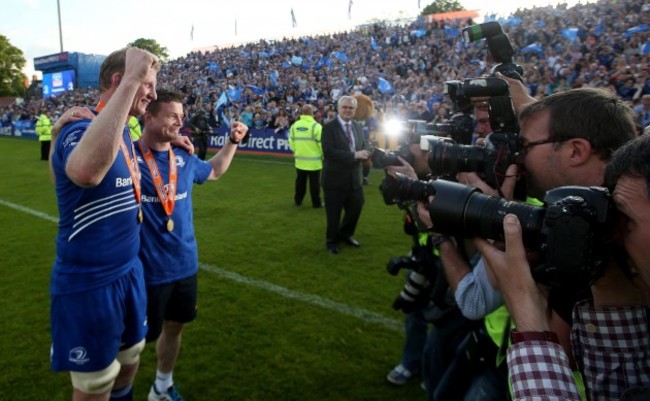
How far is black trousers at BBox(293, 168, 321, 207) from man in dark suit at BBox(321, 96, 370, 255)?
227 cm

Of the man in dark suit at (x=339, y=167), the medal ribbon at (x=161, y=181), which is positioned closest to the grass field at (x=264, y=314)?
the man in dark suit at (x=339, y=167)

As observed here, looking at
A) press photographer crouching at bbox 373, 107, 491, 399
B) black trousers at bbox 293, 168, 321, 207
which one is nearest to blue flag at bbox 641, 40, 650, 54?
black trousers at bbox 293, 168, 321, 207

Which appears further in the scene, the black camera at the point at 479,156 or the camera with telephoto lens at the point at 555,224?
the black camera at the point at 479,156

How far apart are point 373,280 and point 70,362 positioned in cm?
→ 338

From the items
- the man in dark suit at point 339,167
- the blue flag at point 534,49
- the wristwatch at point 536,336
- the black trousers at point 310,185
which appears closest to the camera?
the wristwatch at point 536,336

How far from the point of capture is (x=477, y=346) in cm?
209

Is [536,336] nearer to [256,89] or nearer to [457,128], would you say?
[457,128]

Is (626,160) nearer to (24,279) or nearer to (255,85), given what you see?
(24,279)

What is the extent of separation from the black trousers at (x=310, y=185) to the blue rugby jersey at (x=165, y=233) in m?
5.44

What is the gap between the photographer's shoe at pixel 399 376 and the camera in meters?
3.35

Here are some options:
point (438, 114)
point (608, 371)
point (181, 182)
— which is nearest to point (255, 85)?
point (438, 114)

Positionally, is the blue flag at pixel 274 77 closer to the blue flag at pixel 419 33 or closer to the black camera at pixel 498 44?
the blue flag at pixel 419 33

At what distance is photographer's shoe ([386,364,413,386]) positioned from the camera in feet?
11.0

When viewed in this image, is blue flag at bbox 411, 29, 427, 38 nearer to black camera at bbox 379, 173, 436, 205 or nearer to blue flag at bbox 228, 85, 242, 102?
blue flag at bbox 228, 85, 242, 102
